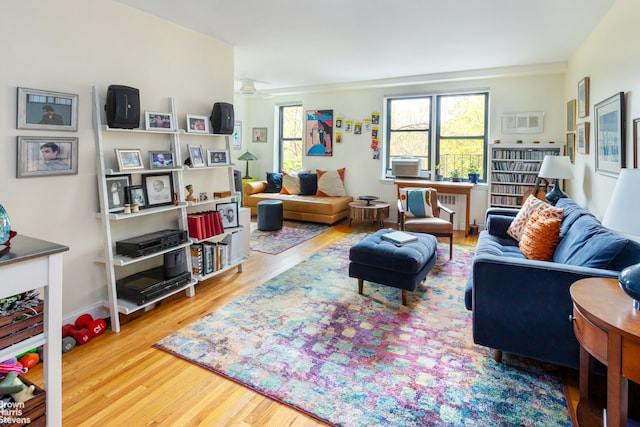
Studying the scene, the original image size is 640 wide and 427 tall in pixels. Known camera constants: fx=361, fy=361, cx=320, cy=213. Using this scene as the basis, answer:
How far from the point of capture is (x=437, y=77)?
5.60 metres

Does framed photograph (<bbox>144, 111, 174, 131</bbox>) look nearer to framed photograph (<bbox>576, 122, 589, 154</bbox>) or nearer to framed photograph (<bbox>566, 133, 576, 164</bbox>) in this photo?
framed photograph (<bbox>576, 122, 589, 154</bbox>)

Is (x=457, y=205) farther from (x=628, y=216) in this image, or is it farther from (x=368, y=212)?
(x=628, y=216)

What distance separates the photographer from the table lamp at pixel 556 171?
4066 millimetres

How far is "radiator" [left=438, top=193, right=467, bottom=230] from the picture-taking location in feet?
19.7

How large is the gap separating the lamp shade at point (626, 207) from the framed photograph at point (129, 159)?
3.01m

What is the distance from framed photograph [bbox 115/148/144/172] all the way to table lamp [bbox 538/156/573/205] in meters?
4.20

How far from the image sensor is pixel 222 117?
353 cm

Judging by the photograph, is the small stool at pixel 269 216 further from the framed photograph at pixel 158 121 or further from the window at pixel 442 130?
the framed photograph at pixel 158 121

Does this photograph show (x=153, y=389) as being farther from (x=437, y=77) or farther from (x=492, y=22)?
(x=437, y=77)

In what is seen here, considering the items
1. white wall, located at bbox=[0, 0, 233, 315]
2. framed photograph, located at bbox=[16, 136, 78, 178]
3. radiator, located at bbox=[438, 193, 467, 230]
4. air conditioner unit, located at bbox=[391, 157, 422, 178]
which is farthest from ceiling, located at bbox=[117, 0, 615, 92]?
radiator, located at bbox=[438, 193, 467, 230]

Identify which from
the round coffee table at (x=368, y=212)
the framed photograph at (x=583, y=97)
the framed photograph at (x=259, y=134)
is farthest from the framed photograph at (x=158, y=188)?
the framed photograph at (x=259, y=134)

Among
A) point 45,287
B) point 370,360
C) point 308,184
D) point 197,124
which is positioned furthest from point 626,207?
point 308,184

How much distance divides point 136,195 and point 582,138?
4.50 m

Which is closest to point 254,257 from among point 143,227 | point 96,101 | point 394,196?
point 143,227
